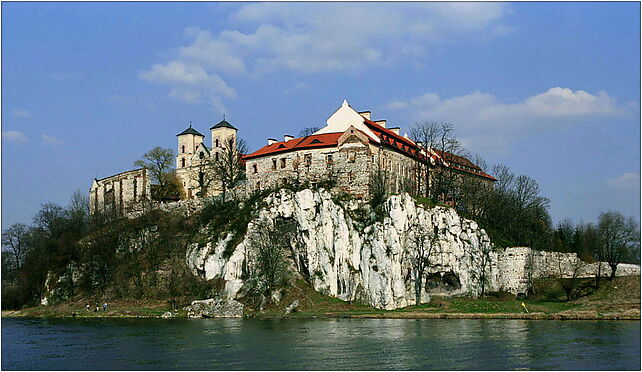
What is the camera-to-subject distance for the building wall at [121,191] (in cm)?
9194

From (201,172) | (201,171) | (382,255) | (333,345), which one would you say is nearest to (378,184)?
(382,255)

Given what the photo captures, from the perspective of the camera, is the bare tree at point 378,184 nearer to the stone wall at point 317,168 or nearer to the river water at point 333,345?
the stone wall at point 317,168

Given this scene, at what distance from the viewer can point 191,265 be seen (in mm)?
70188

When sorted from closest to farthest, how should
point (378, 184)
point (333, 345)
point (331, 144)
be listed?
point (333, 345)
point (378, 184)
point (331, 144)

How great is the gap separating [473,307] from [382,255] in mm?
8895

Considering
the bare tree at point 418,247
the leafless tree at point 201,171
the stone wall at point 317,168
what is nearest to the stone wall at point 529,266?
the bare tree at point 418,247

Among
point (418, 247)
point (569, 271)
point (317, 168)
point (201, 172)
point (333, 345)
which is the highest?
point (201, 172)

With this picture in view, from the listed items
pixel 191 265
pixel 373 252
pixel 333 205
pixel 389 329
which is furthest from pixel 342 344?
pixel 191 265

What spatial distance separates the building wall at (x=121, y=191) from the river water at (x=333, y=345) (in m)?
40.0

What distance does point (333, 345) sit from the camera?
38750 millimetres

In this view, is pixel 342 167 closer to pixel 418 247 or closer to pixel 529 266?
pixel 418 247

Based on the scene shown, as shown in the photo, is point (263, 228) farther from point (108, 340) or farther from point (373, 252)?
point (108, 340)

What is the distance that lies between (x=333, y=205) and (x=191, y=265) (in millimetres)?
15180

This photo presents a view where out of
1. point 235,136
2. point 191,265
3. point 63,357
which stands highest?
point 235,136
